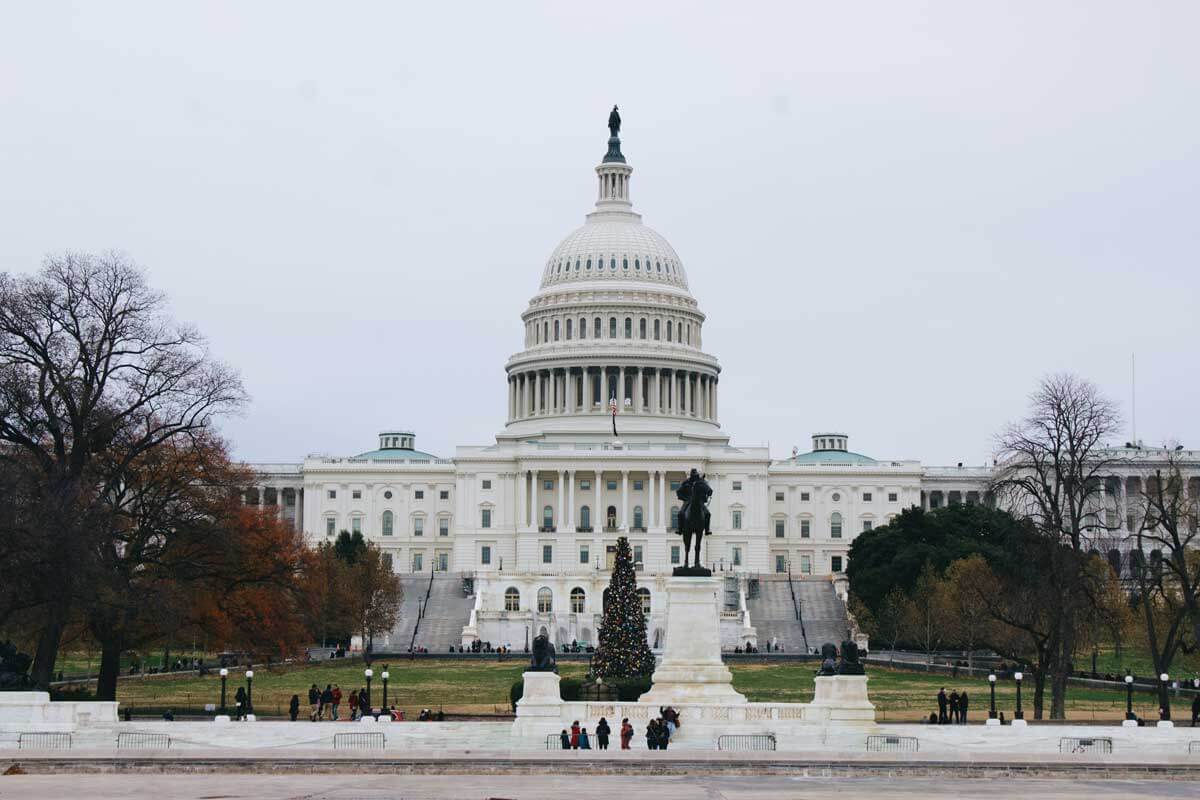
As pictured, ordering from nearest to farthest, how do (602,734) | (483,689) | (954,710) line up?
(602,734)
(954,710)
(483,689)

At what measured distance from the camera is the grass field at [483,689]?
69.4 meters

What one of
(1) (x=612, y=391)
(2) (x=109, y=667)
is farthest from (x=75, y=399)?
(1) (x=612, y=391)

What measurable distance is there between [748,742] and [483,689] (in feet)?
104

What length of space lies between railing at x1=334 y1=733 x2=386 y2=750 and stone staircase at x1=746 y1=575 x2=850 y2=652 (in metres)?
67.7

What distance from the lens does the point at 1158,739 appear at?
5216 centimetres

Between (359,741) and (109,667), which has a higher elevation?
(109,667)

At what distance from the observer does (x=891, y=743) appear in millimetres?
50188

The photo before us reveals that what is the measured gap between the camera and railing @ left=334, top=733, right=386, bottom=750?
50.3 meters

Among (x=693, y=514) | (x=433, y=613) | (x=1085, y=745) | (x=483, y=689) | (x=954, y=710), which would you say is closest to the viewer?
(x=1085, y=745)

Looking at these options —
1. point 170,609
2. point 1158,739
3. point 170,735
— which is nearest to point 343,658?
point 170,609

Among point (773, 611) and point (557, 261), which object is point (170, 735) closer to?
point (773, 611)

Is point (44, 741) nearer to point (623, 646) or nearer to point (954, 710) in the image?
point (623, 646)

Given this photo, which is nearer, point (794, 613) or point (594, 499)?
point (794, 613)

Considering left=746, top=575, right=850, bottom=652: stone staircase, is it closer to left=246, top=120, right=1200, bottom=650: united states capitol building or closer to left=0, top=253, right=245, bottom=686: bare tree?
left=246, top=120, right=1200, bottom=650: united states capitol building
